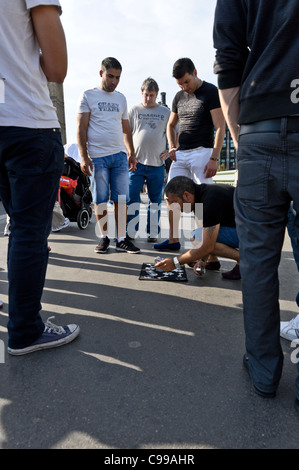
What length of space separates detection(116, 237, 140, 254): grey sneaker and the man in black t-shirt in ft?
3.42

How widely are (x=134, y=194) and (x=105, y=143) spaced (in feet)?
3.01

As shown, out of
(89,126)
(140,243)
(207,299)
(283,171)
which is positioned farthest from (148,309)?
(89,126)

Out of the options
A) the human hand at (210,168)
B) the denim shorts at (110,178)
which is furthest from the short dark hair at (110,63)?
the human hand at (210,168)

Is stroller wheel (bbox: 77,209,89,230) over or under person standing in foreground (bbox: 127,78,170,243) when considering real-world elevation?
under

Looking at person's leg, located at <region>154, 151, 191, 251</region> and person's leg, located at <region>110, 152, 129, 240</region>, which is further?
person's leg, located at <region>110, 152, 129, 240</region>

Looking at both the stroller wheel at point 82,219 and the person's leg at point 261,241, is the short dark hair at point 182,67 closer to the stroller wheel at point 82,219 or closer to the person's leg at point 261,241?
the person's leg at point 261,241

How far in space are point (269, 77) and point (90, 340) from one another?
1.58 metres

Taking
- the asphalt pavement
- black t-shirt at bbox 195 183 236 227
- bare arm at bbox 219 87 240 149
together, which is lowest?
the asphalt pavement

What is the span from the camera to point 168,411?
132cm

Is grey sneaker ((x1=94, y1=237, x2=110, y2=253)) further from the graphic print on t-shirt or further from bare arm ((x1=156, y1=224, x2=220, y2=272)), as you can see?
the graphic print on t-shirt

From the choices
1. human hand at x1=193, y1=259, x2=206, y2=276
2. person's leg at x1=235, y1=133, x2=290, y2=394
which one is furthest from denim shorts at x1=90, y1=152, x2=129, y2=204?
person's leg at x1=235, y1=133, x2=290, y2=394

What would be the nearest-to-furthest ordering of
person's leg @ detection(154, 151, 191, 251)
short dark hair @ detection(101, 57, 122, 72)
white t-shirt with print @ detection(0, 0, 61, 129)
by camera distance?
white t-shirt with print @ detection(0, 0, 61, 129) < short dark hair @ detection(101, 57, 122, 72) < person's leg @ detection(154, 151, 191, 251)

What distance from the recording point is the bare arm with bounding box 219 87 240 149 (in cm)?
145
